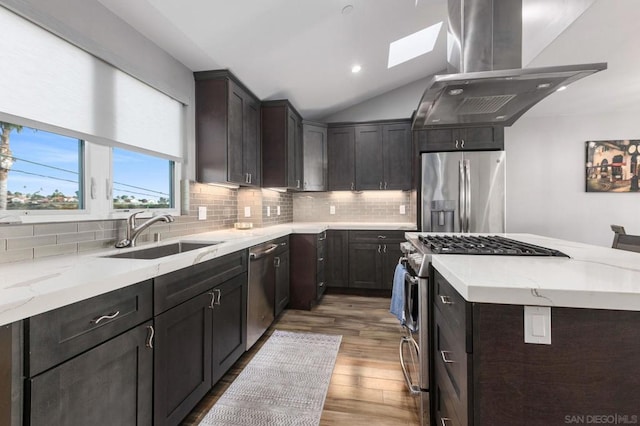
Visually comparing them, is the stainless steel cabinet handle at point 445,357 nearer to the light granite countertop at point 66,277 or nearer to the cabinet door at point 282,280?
the light granite countertop at point 66,277

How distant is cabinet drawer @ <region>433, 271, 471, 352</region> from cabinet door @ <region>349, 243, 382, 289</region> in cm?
239

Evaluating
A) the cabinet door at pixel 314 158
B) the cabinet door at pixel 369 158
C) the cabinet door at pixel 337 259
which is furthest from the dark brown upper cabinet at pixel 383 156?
the cabinet door at pixel 337 259

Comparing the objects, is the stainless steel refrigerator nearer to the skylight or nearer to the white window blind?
the skylight

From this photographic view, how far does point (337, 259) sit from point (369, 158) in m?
1.56

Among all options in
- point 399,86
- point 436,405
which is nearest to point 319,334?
point 436,405

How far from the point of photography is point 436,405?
1.44 meters

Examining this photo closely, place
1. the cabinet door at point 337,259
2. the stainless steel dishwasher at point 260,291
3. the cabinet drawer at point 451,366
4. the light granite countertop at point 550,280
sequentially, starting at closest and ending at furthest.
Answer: the light granite countertop at point 550,280 → the cabinet drawer at point 451,366 → the stainless steel dishwasher at point 260,291 → the cabinet door at point 337,259

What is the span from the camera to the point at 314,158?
4.23 metres

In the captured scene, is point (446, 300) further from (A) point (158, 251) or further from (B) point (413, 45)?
(B) point (413, 45)

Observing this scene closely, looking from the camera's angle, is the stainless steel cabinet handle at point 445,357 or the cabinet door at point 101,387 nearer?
the cabinet door at point 101,387

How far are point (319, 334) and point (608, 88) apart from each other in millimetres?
4042

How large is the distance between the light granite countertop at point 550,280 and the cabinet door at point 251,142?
89.4 inches

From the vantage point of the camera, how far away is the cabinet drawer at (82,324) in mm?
831

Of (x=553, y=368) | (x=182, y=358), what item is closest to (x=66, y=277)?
(x=182, y=358)
